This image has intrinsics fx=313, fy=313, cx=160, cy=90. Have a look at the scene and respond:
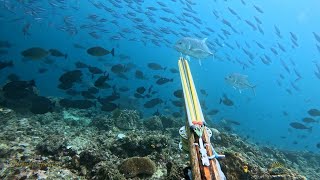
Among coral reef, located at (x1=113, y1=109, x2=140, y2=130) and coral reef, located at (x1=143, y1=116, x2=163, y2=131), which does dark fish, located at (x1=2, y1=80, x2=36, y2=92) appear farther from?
coral reef, located at (x1=143, y1=116, x2=163, y2=131)

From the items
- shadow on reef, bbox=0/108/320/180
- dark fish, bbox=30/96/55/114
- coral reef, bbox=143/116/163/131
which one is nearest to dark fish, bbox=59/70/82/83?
dark fish, bbox=30/96/55/114

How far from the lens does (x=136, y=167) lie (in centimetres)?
587

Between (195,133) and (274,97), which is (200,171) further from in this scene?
(274,97)

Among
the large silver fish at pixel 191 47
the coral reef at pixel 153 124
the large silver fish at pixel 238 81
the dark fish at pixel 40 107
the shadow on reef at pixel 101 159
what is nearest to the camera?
the shadow on reef at pixel 101 159

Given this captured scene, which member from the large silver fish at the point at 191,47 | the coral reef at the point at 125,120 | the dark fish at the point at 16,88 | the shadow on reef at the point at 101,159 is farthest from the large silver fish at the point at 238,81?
the dark fish at the point at 16,88

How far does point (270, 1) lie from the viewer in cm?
15538

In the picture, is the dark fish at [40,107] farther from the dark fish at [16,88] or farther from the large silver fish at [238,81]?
the large silver fish at [238,81]

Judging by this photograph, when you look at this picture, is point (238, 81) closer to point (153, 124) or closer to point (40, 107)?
point (153, 124)

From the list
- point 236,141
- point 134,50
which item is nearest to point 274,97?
point 134,50

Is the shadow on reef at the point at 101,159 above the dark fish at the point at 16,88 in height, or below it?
above

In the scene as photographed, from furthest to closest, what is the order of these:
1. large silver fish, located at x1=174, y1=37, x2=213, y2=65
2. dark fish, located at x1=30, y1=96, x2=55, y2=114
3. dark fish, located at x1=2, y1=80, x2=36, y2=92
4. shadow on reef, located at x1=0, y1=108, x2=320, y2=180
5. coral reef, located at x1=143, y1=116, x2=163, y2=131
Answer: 1. coral reef, located at x1=143, y1=116, x2=163, y2=131
2. dark fish, located at x1=30, y1=96, x2=55, y2=114
3. dark fish, located at x1=2, y1=80, x2=36, y2=92
4. large silver fish, located at x1=174, y1=37, x2=213, y2=65
5. shadow on reef, located at x1=0, y1=108, x2=320, y2=180

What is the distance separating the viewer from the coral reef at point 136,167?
5746 millimetres

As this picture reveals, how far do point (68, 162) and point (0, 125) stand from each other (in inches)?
188

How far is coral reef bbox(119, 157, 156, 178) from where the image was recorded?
575 cm
